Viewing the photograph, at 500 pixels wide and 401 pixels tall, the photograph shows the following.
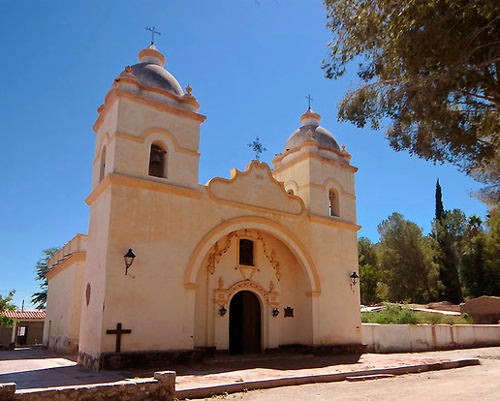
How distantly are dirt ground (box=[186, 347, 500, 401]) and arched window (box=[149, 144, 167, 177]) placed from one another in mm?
7363

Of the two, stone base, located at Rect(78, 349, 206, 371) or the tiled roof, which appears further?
the tiled roof

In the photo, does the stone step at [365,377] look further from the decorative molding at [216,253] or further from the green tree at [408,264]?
the green tree at [408,264]

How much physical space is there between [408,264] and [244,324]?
1078 inches

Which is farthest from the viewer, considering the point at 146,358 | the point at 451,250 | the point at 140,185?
the point at 451,250

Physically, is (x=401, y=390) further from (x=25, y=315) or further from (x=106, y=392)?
(x=25, y=315)

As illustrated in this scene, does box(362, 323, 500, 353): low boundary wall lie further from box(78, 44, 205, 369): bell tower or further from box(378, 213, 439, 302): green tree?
box(378, 213, 439, 302): green tree

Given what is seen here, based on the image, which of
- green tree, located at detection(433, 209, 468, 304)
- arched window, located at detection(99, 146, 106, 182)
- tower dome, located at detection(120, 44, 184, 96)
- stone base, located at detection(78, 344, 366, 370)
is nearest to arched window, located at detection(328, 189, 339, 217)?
stone base, located at detection(78, 344, 366, 370)

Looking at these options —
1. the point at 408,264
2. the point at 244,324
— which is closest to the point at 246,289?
the point at 244,324

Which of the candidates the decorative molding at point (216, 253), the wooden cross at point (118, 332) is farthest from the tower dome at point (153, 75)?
the wooden cross at point (118, 332)

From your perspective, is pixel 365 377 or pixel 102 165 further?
pixel 102 165

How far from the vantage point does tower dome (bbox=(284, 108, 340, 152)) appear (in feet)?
60.5

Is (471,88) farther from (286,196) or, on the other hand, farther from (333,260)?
(333,260)

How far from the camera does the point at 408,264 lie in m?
39.1

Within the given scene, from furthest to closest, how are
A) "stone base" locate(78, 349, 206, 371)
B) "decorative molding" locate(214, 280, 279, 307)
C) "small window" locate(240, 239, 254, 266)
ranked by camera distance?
"small window" locate(240, 239, 254, 266) < "decorative molding" locate(214, 280, 279, 307) < "stone base" locate(78, 349, 206, 371)
